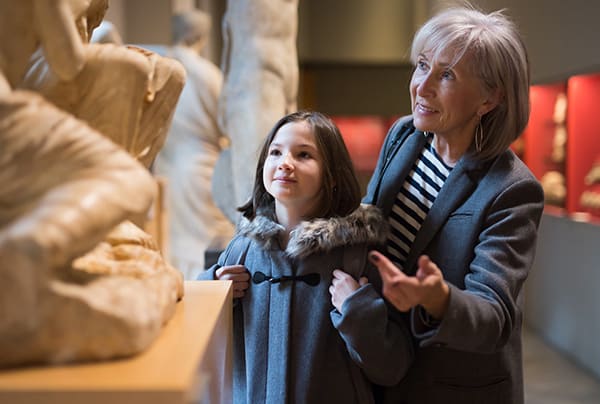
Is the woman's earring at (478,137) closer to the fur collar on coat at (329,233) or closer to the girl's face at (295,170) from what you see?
the fur collar on coat at (329,233)

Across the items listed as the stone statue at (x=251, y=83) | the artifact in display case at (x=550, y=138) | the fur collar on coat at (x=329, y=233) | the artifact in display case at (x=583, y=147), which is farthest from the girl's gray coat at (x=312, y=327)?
the artifact in display case at (x=550, y=138)

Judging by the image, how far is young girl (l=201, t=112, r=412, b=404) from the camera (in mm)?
1965

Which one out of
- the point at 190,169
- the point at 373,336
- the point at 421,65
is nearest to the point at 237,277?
the point at 373,336

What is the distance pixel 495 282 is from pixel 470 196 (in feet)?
0.91

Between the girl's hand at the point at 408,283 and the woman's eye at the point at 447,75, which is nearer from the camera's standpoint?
the girl's hand at the point at 408,283

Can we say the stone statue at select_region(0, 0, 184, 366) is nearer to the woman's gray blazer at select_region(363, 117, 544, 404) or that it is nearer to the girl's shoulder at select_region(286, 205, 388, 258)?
the girl's shoulder at select_region(286, 205, 388, 258)

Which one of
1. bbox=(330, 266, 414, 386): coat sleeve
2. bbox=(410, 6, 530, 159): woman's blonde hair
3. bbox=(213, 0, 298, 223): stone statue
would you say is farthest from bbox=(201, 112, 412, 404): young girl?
bbox=(213, 0, 298, 223): stone statue

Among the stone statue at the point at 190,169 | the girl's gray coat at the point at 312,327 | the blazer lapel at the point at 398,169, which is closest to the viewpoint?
the girl's gray coat at the point at 312,327

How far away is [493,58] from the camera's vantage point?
204 centimetres

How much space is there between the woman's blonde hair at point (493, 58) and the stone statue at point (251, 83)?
2848 millimetres

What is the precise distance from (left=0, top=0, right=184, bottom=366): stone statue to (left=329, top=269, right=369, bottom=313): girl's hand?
1.28ft

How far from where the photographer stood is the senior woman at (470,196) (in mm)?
1984

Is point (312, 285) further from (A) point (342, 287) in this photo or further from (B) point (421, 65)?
(B) point (421, 65)

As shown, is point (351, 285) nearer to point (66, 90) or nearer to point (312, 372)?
point (312, 372)
